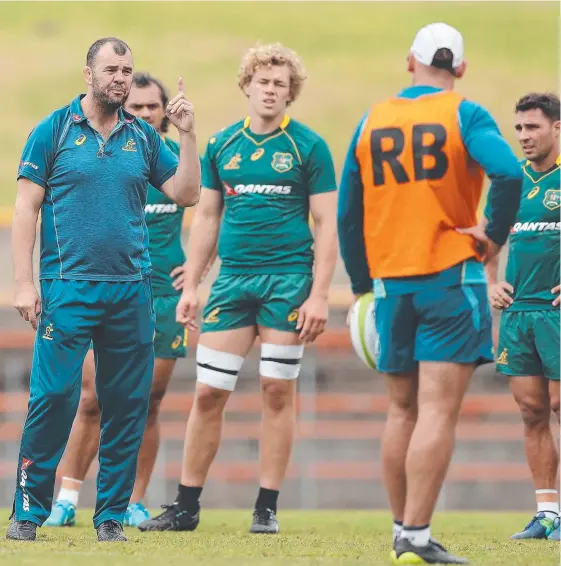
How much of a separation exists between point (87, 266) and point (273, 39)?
87.1 ft

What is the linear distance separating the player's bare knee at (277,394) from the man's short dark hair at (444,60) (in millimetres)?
2110

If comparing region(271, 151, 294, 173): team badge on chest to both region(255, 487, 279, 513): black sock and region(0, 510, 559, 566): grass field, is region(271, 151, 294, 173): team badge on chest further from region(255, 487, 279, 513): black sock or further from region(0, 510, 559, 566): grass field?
region(0, 510, 559, 566): grass field

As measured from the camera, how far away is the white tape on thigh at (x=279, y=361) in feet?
22.5

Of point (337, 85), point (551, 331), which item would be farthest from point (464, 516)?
point (337, 85)

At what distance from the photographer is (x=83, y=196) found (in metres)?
5.55

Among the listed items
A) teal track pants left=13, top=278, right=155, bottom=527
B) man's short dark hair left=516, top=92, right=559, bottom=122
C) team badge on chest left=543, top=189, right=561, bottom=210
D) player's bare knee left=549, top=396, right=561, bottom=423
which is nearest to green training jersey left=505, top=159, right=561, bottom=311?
team badge on chest left=543, top=189, right=561, bottom=210

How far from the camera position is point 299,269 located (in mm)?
6922

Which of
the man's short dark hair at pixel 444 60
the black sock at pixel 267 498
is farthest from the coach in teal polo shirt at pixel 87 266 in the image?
the black sock at pixel 267 498

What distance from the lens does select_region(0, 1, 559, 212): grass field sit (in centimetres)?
2959

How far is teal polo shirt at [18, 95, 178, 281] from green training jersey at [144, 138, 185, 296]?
187 cm

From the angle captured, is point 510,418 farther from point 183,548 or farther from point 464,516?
point 183,548

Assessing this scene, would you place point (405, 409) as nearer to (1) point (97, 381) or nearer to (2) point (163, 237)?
(1) point (97, 381)

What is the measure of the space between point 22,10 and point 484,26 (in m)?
11.0

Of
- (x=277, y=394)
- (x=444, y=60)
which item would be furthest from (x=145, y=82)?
(x=444, y=60)
